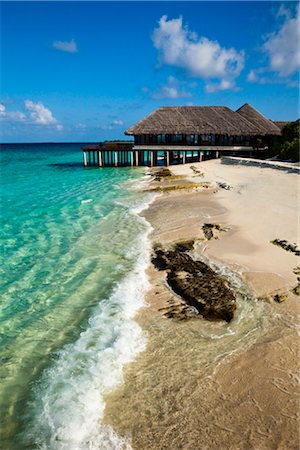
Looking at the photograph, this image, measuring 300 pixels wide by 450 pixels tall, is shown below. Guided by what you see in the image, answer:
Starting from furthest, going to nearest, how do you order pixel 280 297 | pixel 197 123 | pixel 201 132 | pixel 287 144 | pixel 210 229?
1. pixel 197 123
2. pixel 201 132
3. pixel 287 144
4. pixel 210 229
5. pixel 280 297

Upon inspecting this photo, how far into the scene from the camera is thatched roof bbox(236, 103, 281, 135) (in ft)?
109

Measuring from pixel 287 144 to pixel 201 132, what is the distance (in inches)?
330

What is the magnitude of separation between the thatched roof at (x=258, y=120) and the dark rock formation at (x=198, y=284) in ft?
91.6

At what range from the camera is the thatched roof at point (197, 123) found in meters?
32.4

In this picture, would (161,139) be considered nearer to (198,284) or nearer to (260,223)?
(260,223)

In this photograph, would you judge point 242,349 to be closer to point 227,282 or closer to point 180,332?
point 180,332

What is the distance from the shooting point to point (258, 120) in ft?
114

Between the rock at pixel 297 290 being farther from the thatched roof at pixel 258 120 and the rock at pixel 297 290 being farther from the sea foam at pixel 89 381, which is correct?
the thatched roof at pixel 258 120

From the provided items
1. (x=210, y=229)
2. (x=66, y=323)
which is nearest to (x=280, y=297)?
(x=66, y=323)

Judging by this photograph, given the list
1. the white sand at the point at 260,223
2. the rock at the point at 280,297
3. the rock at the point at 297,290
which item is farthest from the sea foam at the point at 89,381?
the rock at the point at 297,290

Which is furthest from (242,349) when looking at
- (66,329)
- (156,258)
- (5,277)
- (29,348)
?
(5,277)

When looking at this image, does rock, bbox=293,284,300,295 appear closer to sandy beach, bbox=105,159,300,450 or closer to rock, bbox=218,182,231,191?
sandy beach, bbox=105,159,300,450

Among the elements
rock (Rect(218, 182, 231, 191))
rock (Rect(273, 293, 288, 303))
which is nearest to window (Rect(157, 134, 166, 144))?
rock (Rect(218, 182, 231, 191))

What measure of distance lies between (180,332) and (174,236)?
5.50m
